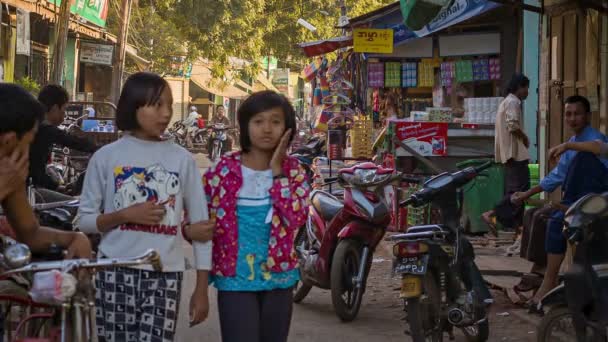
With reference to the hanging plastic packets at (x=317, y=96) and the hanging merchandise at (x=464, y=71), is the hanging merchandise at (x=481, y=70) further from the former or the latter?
the hanging plastic packets at (x=317, y=96)

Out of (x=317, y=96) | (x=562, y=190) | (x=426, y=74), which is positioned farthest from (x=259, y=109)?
(x=317, y=96)

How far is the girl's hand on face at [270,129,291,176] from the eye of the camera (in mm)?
4266

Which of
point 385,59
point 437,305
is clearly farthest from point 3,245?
point 385,59

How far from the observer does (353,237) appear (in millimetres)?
7809

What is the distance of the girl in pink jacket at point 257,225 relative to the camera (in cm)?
418

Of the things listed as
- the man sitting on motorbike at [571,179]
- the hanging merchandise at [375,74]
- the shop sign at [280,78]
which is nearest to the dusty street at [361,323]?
the man sitting on motorbike at [571,179]

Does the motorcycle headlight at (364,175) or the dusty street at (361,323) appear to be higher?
the motorcycle headlight at (364,175)

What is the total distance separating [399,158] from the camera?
45.8 ft

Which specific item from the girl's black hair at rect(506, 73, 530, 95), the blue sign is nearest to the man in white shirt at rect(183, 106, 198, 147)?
the blue sign

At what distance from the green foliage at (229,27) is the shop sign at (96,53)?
1.29 metres

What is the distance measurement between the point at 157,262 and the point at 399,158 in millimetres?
11141

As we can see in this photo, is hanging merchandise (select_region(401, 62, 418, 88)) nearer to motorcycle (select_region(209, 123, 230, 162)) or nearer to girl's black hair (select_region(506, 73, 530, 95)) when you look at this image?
girl's black hair (select_region(506, 73, 530, 95))

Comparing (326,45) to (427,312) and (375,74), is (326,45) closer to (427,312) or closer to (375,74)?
(375,74)

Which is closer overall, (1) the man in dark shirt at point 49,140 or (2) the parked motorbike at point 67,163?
(1) the man in dark shirt at point 49,140
